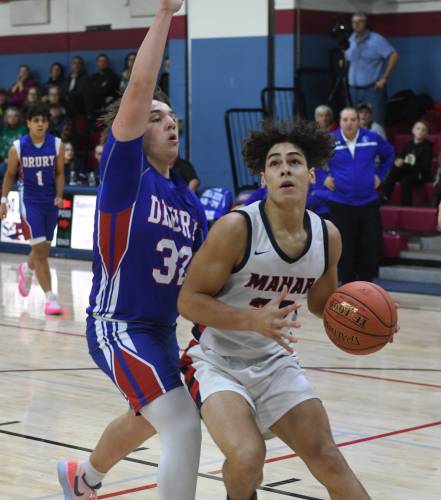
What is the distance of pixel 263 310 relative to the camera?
3.64 metres

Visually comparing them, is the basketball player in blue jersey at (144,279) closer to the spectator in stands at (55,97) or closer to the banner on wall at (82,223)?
the banner on wall at (82,223)

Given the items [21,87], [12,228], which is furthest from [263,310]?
[21,87]

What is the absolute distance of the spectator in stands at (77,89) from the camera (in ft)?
56.3

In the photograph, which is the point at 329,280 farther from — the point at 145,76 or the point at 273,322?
the point at 145,76

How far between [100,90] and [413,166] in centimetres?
584

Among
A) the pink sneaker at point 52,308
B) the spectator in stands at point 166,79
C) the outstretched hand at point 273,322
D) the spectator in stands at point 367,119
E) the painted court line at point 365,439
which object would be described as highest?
the spectator in stands at point 166,79

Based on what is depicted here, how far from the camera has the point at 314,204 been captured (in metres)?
11.6

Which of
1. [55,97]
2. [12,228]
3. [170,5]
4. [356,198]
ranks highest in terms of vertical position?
[55,97]

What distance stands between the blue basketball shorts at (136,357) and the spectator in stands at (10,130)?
13.0 metres

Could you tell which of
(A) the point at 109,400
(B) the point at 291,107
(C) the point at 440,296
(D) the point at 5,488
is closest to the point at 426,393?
(A) the point at 109,400

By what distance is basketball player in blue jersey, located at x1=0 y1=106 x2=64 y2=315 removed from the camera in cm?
992

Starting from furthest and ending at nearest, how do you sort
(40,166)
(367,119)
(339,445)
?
→ 1. (367,119)
2. (40,166)
3. (339,445)

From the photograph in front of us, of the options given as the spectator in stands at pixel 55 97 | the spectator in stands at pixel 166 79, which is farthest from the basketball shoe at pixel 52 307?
the spectator in stands at pixel 55 97

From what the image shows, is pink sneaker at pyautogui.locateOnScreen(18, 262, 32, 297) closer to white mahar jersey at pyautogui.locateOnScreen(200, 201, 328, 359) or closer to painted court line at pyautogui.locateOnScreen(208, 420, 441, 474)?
painted court line at pyautogui.locateOnScreen(208, 420, 441, 474)
